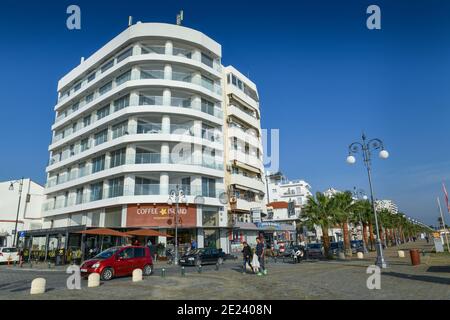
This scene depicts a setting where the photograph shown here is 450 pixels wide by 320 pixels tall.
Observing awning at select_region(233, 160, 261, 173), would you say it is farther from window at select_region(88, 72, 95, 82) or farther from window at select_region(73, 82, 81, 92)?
window at select_region(73, 82, 81, 92)

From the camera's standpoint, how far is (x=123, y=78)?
38.6 meters

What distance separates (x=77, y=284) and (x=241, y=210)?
97.1 feet

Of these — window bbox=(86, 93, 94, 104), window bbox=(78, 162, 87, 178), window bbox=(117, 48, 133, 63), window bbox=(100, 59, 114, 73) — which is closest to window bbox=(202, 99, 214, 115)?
window bbox=(117, 48, 133, 63)

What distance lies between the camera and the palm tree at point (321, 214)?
29516 mm

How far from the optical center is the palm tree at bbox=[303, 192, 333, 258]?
1162 inches

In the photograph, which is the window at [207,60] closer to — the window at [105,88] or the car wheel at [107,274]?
the window at [105,88]

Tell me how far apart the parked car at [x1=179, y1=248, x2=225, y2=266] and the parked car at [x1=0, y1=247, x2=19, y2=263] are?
18035mm

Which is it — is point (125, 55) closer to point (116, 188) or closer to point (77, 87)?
point (77, 87)

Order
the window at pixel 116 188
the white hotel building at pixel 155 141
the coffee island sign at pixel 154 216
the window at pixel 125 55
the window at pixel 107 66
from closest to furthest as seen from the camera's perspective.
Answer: the coffee island sign at pixel 154 216
the window at pixel 116 188
the white hotel building at pixel 155 141
the window at pixel 125 55
the window at pixel 107 66

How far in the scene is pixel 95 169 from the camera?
38844mm

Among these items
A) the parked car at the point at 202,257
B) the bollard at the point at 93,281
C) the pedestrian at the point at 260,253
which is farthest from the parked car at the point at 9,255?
the pedestrian at the point at 260,253

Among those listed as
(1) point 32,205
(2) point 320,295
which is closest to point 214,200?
(2) point 320,295

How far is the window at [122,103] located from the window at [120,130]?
6.23 feet
